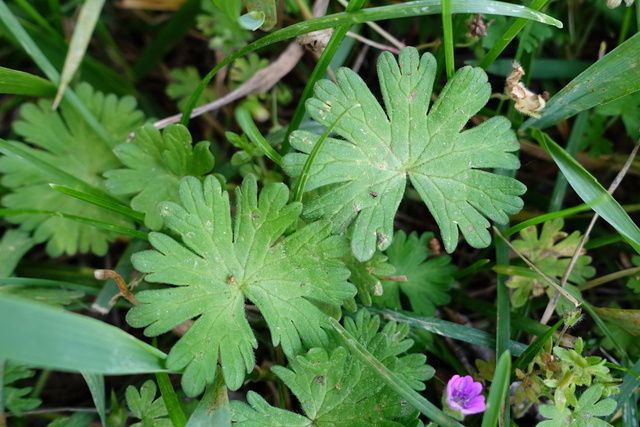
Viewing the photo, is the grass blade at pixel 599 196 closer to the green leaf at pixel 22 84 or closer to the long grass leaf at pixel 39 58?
the long grass leaf at pixel 39 58

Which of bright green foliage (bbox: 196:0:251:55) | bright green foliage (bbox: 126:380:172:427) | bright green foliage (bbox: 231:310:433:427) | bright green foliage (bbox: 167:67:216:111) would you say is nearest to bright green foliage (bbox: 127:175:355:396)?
bright green foliage (bbox: 231:310:433:427)

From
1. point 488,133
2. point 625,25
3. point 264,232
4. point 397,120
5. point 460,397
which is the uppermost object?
point 625,25

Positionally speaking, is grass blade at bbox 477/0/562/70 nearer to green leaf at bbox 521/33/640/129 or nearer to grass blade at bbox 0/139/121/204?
green leaf at bbox 521/33/640/129

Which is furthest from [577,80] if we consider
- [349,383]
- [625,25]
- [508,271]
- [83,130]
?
[83,130]

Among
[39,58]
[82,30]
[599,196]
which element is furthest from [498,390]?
[39,58]

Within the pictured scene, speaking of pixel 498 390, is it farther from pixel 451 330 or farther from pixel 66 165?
pixel 66 165

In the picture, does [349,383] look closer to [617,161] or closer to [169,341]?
[169,341]
